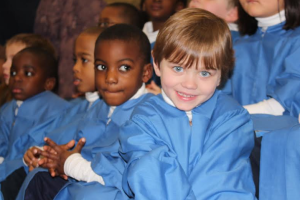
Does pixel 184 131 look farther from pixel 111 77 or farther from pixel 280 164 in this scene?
pixel 111 77

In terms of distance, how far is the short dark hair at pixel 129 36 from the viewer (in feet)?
6.77

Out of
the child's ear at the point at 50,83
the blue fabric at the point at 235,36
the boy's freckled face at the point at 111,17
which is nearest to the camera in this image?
the blue fabric at the point at 235,36

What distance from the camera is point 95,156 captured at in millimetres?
1888

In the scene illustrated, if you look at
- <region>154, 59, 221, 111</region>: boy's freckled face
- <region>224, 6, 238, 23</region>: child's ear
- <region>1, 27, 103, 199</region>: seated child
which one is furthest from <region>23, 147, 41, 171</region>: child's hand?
<region>224, 6, 238, 23</region>: child's ear

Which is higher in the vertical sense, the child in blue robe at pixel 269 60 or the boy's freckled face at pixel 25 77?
the child in blue robe at pixel 269 60

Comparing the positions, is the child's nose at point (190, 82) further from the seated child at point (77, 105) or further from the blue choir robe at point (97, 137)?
the seated child at point (77, 105)

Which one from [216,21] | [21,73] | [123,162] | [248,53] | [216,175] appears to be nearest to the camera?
[216,175]

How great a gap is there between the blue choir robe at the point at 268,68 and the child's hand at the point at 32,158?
1.06 metres

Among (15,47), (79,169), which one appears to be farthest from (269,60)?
(15,47)

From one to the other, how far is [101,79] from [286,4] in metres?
0.96

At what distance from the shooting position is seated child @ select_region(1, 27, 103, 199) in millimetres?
2256

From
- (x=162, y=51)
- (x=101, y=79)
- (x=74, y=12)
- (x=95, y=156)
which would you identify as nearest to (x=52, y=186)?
(x=95, y=156)

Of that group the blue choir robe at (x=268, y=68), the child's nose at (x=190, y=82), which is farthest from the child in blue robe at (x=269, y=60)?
the child's nose at (x=190, y=82)

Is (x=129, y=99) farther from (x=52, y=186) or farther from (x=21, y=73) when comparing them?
(x=21, y=73)
